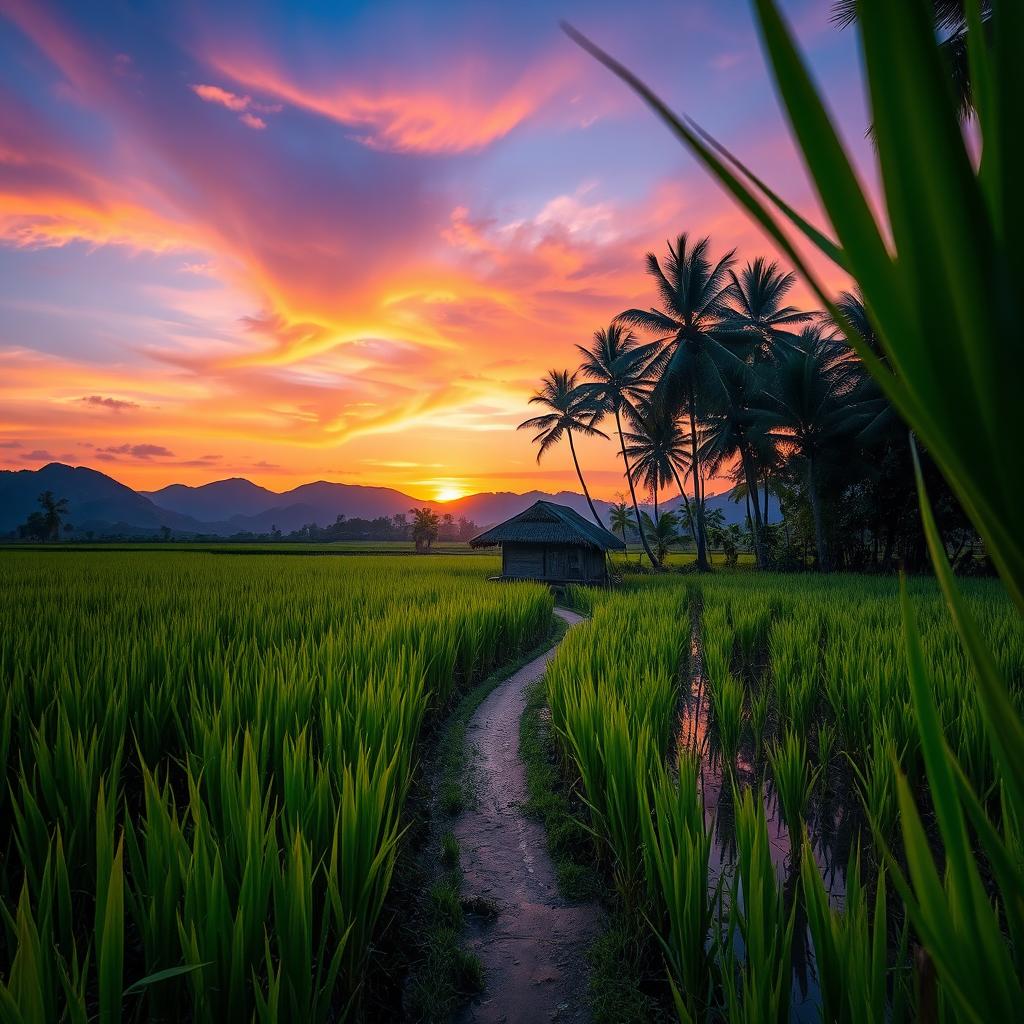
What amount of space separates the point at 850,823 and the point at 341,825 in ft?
9.43

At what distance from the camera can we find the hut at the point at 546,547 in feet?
52.7

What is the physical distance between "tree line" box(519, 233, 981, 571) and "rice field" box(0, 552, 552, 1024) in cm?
1560

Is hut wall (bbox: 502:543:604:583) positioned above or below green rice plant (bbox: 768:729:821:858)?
above

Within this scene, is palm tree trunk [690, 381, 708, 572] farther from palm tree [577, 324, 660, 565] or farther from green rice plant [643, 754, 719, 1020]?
green rice plant [643, 754, 719, 1020]

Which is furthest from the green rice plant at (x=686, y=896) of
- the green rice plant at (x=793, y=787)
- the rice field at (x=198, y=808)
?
the rice field at (x=198, y=808)

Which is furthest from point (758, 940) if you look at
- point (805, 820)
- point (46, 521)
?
point (46, 521)

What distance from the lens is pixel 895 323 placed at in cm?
25

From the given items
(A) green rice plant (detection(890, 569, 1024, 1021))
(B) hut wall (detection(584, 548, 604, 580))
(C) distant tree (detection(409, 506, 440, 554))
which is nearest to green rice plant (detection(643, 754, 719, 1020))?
(A) green rice plant (detection(890, 569, 1024, 1021))

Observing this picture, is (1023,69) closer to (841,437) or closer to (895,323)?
(895,323)

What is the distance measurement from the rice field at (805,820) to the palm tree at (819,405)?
41.9ft

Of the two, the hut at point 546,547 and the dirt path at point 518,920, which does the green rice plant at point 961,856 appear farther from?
the hut at point 546,547

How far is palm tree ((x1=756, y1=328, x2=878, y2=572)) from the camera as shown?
709 inches

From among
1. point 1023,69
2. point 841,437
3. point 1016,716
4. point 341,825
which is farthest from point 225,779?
point 841,437

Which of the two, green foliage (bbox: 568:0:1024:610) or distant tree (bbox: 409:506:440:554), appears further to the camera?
distant tree (bbox: 409:506:440:554)
